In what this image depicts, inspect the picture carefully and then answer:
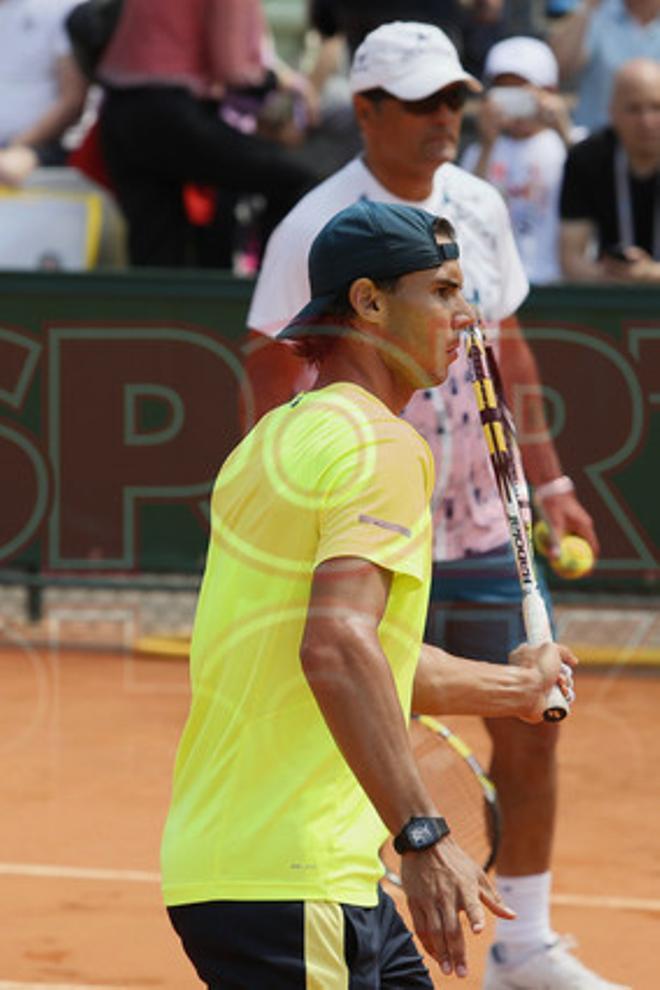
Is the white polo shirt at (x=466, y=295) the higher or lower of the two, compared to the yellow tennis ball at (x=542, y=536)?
higher

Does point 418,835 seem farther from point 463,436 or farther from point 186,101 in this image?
point 186,101

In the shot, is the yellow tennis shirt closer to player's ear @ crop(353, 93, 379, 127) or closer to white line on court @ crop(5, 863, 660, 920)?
player's ear @ crop(353, 93, 379, 127)

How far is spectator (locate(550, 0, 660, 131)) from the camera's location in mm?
10742

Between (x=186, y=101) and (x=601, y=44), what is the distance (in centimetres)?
219

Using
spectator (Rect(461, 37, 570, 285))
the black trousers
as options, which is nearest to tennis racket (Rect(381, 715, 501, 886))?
spectator (Rect(461, 37, 570, 285))

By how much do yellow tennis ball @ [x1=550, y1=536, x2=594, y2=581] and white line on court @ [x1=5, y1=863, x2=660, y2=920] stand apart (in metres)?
1.13

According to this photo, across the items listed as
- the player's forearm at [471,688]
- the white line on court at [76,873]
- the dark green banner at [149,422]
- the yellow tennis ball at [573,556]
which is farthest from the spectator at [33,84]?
the player's forearm at [471,688]

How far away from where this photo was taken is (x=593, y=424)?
9.67m

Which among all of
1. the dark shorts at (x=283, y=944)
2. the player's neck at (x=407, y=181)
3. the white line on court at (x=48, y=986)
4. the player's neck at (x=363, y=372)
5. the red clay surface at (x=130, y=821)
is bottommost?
the red clay surface at (x=130, y=821)

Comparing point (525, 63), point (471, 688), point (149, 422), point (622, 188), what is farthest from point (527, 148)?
point (471, 688)

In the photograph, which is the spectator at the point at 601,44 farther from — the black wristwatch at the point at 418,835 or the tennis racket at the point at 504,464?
the black wristwatch at the point at 418,835

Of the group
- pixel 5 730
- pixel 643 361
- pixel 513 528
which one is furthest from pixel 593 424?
pixel 513 528

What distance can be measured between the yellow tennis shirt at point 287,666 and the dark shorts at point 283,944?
0.07 feet

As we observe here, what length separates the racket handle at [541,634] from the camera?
360cm
